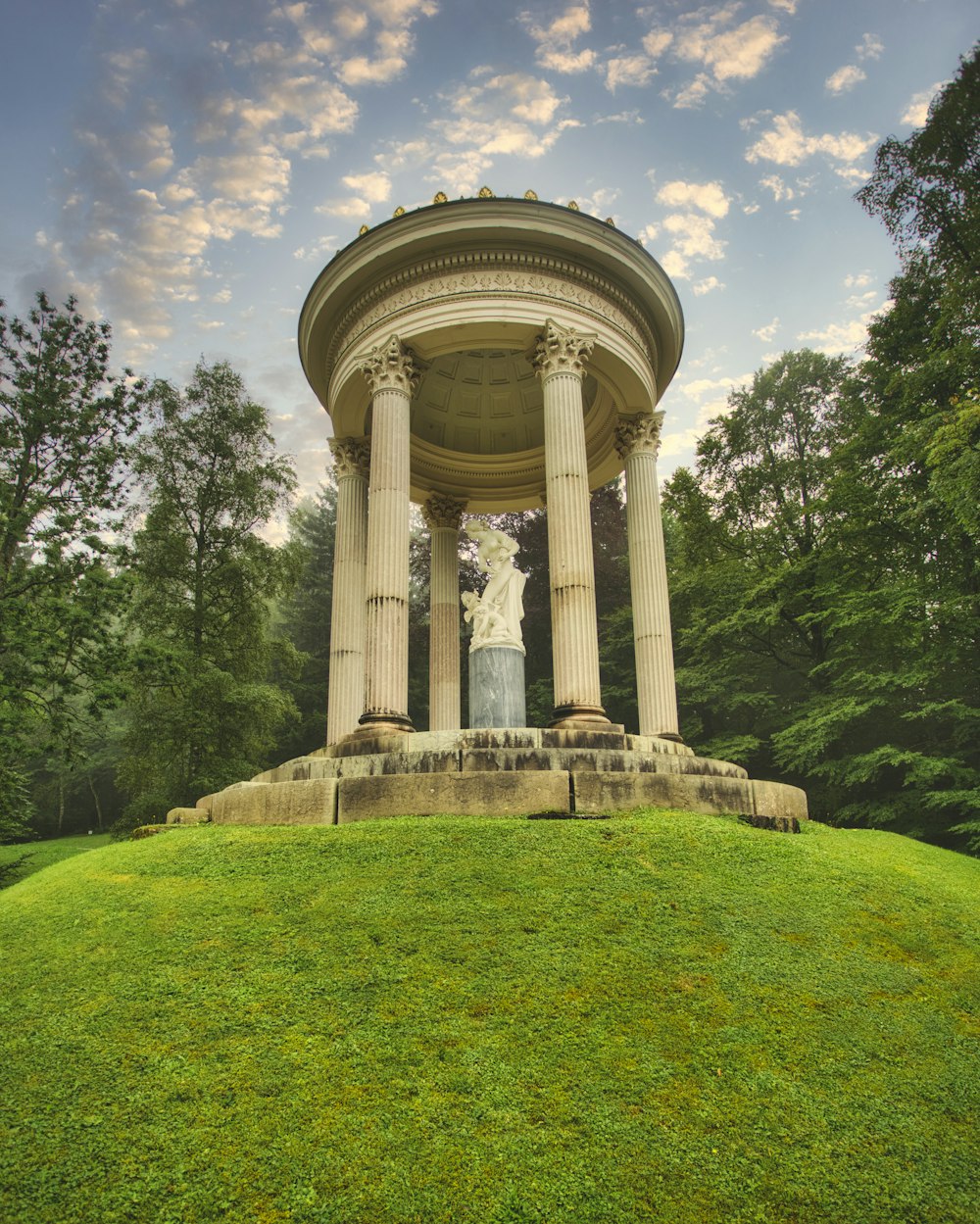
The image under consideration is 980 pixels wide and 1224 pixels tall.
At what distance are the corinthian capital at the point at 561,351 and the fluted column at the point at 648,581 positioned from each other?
3.02m

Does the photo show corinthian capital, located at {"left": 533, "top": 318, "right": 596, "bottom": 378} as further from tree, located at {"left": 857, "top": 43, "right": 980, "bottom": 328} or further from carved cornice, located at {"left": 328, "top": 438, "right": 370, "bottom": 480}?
tree, located at {"left": 857, "top": 43, "right": 980, "bottom": 328}

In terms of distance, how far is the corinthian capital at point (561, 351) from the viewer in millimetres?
15773

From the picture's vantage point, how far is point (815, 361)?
2909 centimetres

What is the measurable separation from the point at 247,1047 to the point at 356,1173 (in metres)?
1.32

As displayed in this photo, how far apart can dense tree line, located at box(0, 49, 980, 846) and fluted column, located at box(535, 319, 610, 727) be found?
763cm

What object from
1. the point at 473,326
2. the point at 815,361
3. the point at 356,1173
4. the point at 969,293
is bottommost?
the point at 356,1173

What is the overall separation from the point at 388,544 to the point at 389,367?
3957 millimetres

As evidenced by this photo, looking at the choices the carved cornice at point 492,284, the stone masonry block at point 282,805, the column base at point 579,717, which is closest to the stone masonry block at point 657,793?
the column base at point 579,717

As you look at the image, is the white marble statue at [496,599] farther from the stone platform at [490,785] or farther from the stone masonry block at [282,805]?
the stone masonry block at [282,805]

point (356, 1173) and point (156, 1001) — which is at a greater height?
point (156, 1001)

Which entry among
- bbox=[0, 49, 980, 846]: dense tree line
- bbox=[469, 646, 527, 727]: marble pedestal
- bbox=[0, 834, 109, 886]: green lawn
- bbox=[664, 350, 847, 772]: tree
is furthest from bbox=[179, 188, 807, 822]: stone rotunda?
bbox=[0, 834, 109, 886]: green lawn

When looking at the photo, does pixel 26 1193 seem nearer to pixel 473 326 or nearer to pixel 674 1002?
pixel 674 1002

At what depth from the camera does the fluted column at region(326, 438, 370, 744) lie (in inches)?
682

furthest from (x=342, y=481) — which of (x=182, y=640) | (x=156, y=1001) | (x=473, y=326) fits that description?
(x=156, y=1001)
